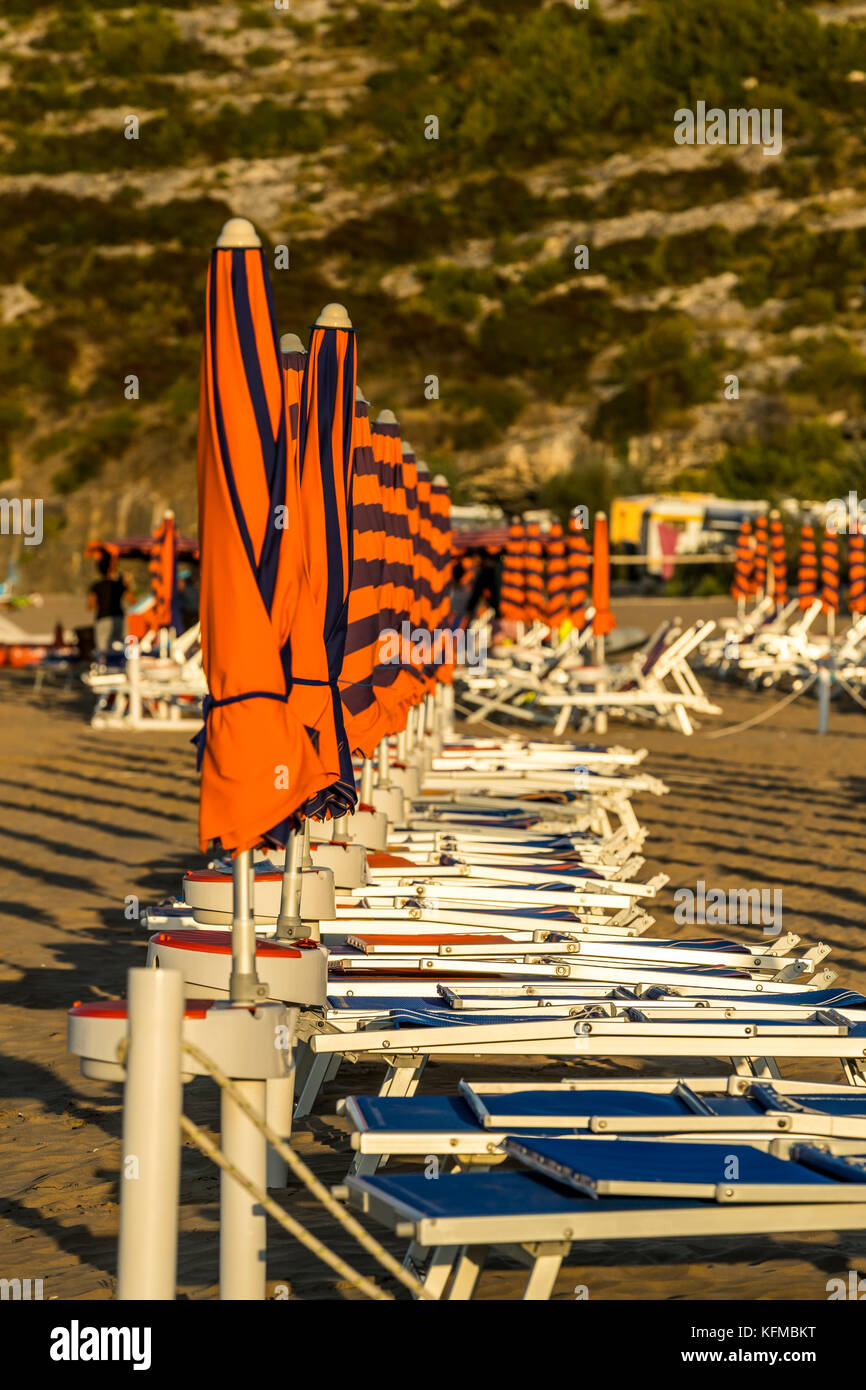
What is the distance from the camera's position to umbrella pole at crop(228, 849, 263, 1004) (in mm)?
2992

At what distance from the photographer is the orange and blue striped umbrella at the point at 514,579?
17.5 m

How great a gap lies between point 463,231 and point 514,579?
159ft

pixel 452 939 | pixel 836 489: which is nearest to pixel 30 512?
pixel 836 489

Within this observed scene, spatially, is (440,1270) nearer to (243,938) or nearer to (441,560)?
(243,938)

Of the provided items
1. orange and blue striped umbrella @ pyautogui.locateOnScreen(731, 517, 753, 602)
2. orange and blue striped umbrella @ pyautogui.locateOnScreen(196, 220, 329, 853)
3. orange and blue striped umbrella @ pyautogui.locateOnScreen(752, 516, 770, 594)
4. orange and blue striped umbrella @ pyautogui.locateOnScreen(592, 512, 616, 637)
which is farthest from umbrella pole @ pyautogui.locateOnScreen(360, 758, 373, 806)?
orange and blue striped umbrella @ pyautogui.locateOnScreen(752, 516, 770, 594)

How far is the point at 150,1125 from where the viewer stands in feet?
8.35

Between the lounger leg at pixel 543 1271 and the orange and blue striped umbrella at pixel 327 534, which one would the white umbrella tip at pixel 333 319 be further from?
the lounger leg at pixel 543 1271

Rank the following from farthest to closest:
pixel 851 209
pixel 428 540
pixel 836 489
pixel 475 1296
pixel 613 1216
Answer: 1. pixel 851 209
2. pixel 836 489
3. pixel 428 540
4. pixel 475 1296
5. pixel 613 1216

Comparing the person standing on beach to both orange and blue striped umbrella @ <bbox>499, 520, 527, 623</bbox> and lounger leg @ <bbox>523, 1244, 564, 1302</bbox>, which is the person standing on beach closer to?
orange and blue striped umbrella @ <bbox>499, 520, 527, 623</bbox>

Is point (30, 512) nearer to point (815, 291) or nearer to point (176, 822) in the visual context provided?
point (815, 291)

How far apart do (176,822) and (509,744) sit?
1.86 metres

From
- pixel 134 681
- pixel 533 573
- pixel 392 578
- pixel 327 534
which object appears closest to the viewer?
pixel 327 534

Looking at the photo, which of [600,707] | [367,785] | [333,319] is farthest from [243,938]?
[600,707]

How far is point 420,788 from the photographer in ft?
26.8
